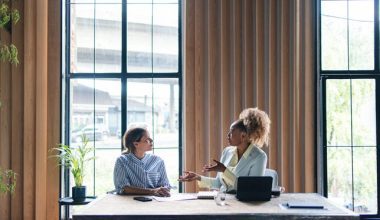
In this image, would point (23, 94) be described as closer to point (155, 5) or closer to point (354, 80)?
point (155, 5)

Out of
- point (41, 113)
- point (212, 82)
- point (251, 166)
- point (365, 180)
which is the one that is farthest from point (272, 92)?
point (41, 113)

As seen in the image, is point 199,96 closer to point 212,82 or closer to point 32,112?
point 212,82

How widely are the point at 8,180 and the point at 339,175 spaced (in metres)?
3.47

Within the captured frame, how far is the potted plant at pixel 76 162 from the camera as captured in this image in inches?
Answer: 179

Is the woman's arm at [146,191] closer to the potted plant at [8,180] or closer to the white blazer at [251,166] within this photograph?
the white blazer at [251,166]

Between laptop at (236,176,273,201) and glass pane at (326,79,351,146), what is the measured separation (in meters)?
2.13

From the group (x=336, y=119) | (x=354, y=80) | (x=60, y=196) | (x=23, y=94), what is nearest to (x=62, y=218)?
(x=60, y=196)

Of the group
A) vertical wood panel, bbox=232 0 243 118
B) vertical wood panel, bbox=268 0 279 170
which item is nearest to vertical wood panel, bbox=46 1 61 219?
vertical wood panel, bbox=232 0 243 118

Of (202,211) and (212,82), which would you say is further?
(212,82)

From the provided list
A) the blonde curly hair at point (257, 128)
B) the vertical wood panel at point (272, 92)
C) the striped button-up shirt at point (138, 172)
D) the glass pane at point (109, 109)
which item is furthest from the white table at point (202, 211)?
the glass pane at point (109, 109)

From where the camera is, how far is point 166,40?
516 centimetres

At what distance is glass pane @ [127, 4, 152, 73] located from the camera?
516 centimetres

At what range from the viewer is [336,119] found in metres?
5.00

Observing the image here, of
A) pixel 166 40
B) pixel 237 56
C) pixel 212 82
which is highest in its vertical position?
pixel 166 40
